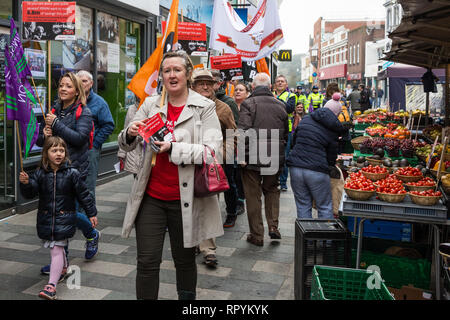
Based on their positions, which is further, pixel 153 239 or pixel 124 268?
pixel 124 268

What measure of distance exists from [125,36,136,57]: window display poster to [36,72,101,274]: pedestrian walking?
658 centimetres

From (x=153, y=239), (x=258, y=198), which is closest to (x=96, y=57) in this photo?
(x=258, y=198)

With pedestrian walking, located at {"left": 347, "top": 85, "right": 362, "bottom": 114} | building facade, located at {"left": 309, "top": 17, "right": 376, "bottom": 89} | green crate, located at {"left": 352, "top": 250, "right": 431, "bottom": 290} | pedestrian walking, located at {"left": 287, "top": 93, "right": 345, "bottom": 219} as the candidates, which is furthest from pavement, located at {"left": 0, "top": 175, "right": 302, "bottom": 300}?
building facade, located at {"left": 309, "top": 17, "right": 376, "bottom": 89}

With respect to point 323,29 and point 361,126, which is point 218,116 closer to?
point 361,126

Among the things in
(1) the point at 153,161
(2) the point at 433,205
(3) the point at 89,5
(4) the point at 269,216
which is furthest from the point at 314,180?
(3) the point at 89,5

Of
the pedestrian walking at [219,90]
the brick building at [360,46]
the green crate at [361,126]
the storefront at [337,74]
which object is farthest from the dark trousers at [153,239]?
the storefront at [337,74]

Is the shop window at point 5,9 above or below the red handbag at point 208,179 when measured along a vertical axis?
above

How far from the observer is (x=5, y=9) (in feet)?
23.7

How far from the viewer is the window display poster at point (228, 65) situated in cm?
915

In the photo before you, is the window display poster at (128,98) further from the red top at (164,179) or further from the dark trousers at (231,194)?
the red top at (164,179)

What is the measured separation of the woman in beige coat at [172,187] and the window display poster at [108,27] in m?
7.28

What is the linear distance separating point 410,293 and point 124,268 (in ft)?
9.42

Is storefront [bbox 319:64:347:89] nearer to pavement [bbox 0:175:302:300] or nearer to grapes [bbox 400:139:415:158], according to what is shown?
grapes [bbox 400:139:415:158]

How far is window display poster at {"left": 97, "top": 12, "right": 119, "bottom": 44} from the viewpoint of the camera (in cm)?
1031
